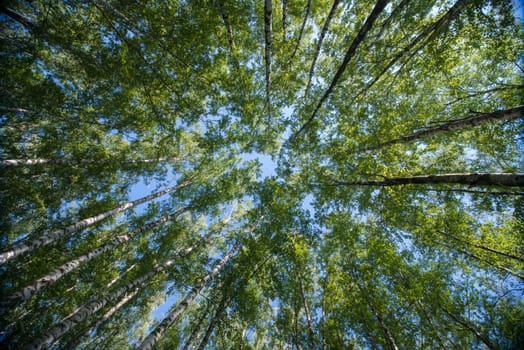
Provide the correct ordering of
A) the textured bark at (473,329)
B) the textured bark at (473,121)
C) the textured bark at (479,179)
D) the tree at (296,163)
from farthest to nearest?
the textured bark at (473,329)
the tree at (296,163)
the textured bark at (473,121)
the textured bark at (479,179)

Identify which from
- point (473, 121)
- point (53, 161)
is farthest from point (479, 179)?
point (53, 161)

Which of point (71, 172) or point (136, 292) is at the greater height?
point (71, 172)

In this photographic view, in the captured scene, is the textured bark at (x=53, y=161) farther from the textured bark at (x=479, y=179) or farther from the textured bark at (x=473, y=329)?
the textured bark at (x=473, y=329)

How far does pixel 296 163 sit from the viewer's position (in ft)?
36.1

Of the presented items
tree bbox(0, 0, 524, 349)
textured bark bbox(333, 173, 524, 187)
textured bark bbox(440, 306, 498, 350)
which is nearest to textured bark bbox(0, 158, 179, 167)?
tree bbox(0, 0, 524, 349)

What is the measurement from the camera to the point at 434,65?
19.8 feet

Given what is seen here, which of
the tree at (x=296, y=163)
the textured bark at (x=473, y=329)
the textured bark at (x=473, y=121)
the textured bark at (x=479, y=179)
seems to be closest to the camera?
the textured bark at (x=479, y=179)

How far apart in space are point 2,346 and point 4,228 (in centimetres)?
642

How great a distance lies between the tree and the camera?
228 inches

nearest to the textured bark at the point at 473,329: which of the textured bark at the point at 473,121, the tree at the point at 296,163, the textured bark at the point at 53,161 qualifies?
the tree at the point at 296,163

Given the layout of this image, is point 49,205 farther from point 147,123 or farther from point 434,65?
point 434,65

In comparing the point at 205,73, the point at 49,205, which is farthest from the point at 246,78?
the point at 49,205

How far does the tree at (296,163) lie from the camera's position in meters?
5.78

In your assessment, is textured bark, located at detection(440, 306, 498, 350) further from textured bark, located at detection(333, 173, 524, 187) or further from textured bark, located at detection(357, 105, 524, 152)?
textured bark, located at detection(357, 105, 524, 152)
